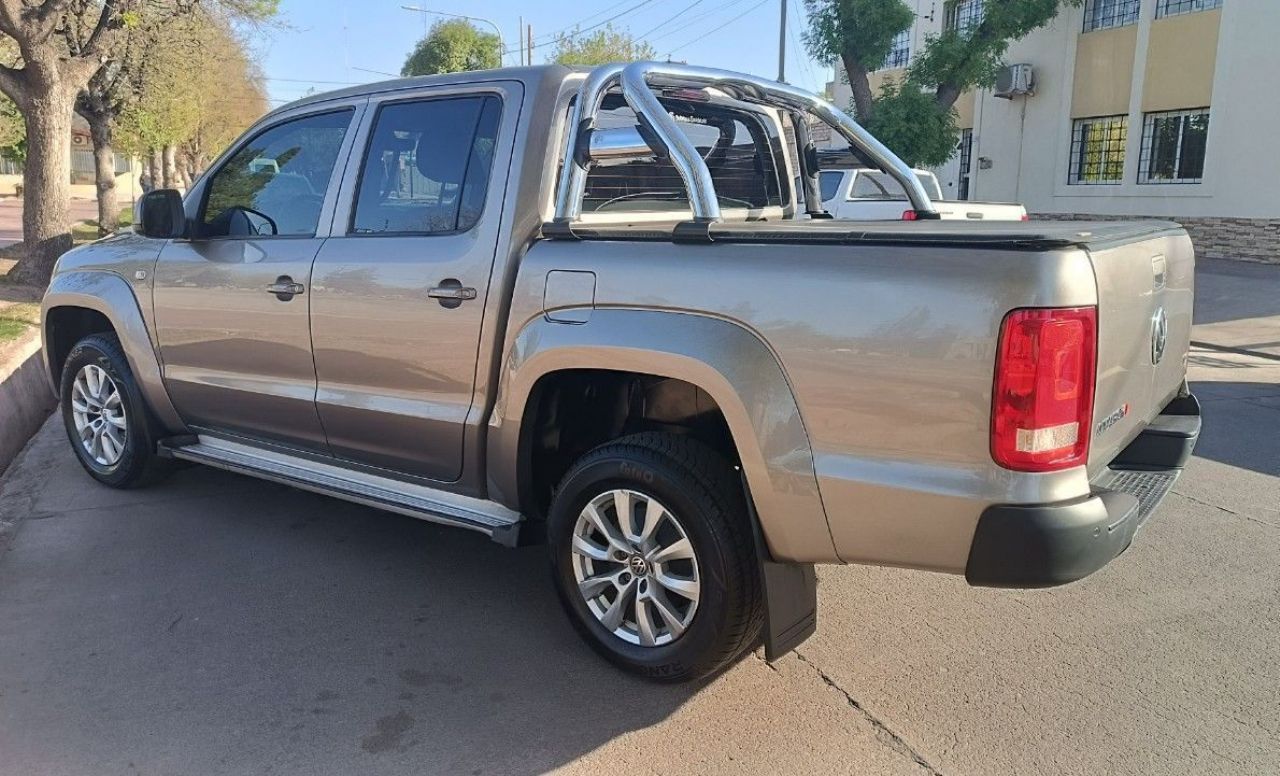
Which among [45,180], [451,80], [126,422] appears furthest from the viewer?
[45,180]

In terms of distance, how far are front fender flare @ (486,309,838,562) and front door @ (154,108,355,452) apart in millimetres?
1619

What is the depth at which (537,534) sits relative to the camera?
369 cm

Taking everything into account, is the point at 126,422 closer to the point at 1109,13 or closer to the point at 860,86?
the point at 860,86

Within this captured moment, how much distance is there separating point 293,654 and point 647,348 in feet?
5.71

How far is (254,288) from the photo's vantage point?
14.2 feet

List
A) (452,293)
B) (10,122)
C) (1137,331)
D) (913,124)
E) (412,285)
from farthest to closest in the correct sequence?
1. (10,122)
2. (913,124)
3. (412,285)
4. (452,293)
5. (1137,331)

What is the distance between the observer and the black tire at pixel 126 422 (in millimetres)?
5109

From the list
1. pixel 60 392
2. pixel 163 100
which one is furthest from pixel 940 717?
pixel 163 100

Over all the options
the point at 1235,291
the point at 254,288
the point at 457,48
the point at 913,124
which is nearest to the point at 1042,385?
the point at 254,288

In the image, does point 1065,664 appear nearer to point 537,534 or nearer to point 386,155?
point 537,534

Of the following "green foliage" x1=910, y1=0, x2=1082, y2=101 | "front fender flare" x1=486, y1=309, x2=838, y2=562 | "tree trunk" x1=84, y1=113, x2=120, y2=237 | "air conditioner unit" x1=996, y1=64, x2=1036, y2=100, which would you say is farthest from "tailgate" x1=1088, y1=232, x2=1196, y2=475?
"tree trunk" x1=84, y1=113, x2=120, y2=237

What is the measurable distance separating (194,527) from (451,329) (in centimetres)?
213

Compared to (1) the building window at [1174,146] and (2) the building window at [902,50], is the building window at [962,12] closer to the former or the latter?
(2) the building window at [902,50]

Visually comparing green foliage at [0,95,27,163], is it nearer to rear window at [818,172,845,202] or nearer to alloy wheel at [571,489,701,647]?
rear window at [818,172,845,202]
